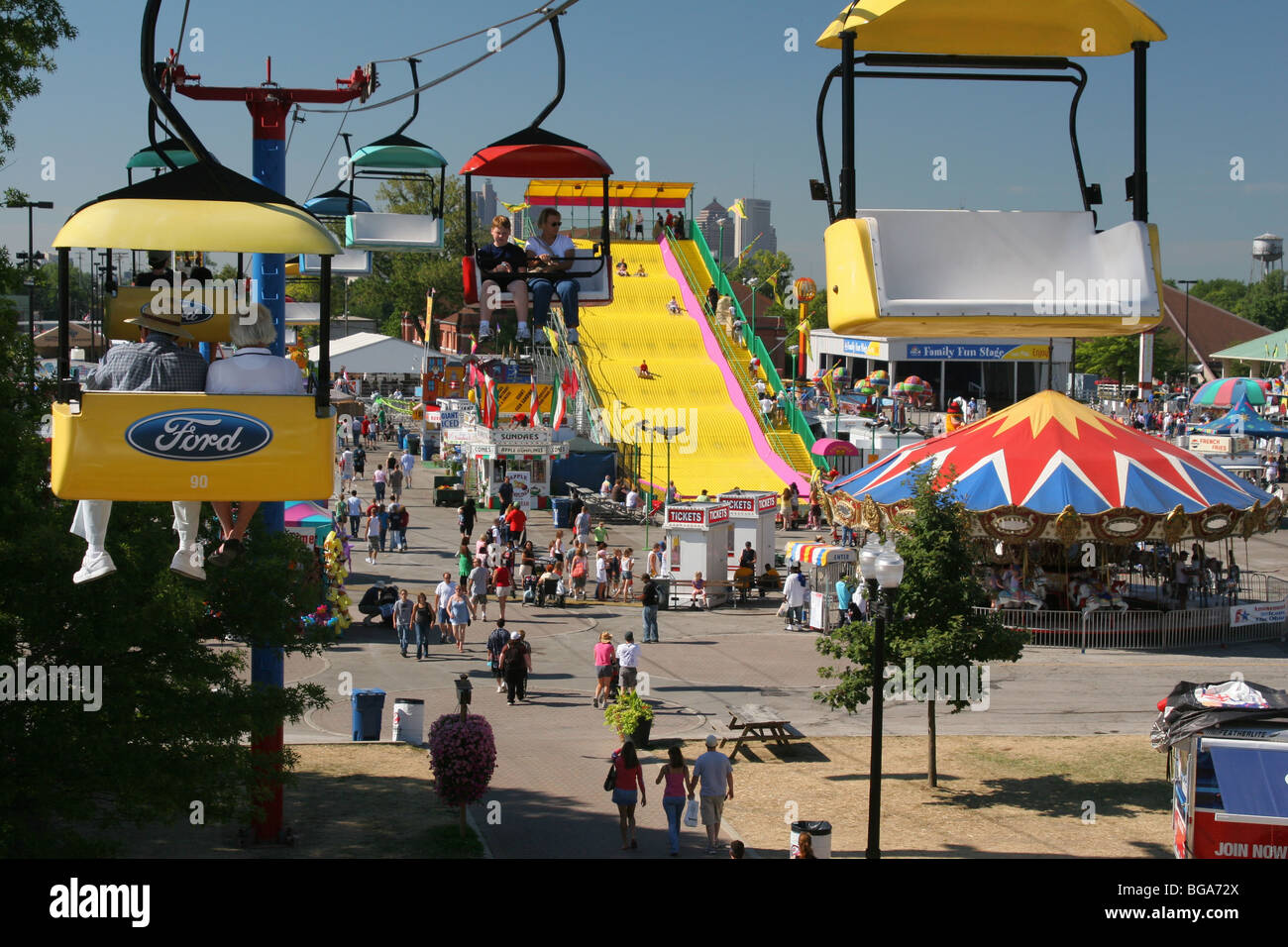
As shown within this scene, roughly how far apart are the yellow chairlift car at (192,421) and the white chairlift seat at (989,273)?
8.01 ft

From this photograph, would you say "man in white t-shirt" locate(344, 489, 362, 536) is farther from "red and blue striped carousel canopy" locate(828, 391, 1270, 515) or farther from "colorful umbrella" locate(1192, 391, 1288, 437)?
"colorful umbrella" locate(1192, 391, 1288, 437)

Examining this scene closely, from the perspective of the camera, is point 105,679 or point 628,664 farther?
point 628,664

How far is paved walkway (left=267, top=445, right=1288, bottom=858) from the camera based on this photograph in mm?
15953

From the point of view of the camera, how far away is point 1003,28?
7.42m

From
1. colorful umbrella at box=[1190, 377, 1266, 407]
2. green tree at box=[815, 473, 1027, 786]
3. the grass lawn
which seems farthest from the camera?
colorful umbrella at box=[1190, 377, 1266, 407]

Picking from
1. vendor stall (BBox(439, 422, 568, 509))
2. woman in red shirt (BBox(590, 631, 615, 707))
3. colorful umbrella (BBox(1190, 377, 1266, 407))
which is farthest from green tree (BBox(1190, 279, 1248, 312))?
woman in red shirt (BBox(590, 631, 615, 707))

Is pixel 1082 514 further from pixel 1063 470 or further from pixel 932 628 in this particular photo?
pixel 932 628

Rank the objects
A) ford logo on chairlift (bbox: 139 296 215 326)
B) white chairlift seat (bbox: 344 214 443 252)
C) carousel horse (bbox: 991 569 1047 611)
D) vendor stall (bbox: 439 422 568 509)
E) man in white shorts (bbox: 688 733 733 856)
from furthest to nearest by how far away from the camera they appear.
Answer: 1. vendor stall (bbox: 439 422 568 509)
2. carousel horse (bbox: 991 569 1047 611)
3. white chairlift seat (bbox: 344 214 443 252)
4. man in white shorts (bbox: 688 733 733 856)
5. ford logo on chairlift (bbox: 139 296 215 326)

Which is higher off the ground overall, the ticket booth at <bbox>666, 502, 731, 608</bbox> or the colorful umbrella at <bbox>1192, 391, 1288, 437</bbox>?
the colorful umbrella at <bbox>1192, 391, 1288, 437</bbox>

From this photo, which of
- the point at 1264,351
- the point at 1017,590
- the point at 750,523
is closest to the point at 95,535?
the point at 1017,590

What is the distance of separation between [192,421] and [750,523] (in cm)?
2504

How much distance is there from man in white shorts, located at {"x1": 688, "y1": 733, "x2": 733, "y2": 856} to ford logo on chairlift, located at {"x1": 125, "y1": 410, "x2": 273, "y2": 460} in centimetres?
892

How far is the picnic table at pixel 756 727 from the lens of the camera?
18.9m
